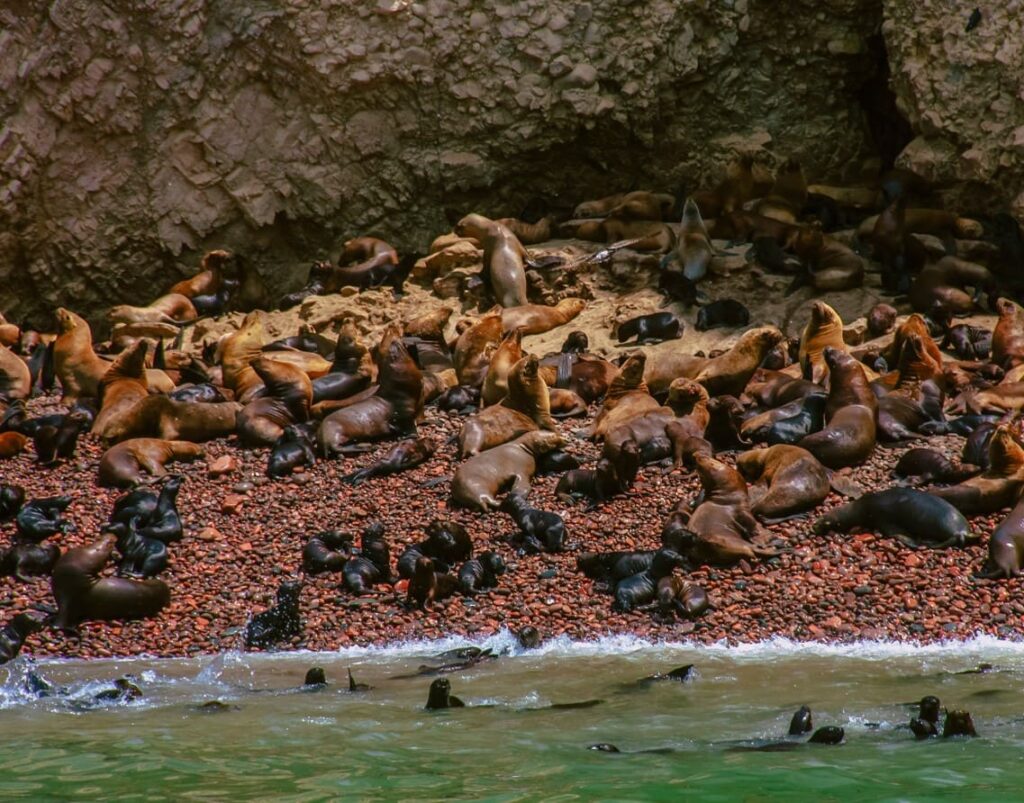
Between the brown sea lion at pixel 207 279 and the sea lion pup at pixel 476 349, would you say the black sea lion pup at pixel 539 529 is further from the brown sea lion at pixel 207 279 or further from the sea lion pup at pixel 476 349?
the brown sea lion at pixel 207 279

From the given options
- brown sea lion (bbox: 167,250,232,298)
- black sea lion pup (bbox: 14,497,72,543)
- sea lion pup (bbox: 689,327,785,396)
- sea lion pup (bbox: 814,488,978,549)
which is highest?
brown sea lion (bbox: 167,250,232,298)

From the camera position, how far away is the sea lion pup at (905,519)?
865 cm

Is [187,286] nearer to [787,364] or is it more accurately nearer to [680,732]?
[787,364]

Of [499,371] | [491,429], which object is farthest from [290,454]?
[499,371]

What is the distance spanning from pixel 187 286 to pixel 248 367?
3243 millimetres

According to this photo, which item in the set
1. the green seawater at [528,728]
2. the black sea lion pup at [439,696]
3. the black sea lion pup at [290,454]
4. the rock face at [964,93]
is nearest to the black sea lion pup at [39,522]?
the black sea lion pup at [290,454]

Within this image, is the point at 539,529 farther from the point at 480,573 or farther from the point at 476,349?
the point at 476,349

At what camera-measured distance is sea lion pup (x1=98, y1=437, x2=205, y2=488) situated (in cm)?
1078

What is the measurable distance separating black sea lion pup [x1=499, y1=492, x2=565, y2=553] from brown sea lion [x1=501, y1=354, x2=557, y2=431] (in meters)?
1.96

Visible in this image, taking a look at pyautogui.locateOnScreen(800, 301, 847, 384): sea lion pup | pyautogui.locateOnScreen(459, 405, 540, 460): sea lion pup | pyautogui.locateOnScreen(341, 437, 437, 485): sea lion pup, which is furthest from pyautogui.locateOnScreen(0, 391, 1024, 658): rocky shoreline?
pyautogui.locateOnScreen(800, 301, 847, 384): sea lion pup

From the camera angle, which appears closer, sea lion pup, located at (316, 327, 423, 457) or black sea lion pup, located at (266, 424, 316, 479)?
black sea lion pup, located at (266, 424, 316, 479)

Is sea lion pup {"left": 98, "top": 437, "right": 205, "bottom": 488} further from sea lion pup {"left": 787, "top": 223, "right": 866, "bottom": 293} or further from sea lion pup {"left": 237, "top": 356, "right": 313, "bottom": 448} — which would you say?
sea lion pup {"left": 787, "top": 223, "right": 866, "bottom": 293}

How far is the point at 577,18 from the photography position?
1603 centimetres

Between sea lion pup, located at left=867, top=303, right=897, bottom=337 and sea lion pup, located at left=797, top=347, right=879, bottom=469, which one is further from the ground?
sea lion pup, located at left=867, top=303, right=897, bottom=337
